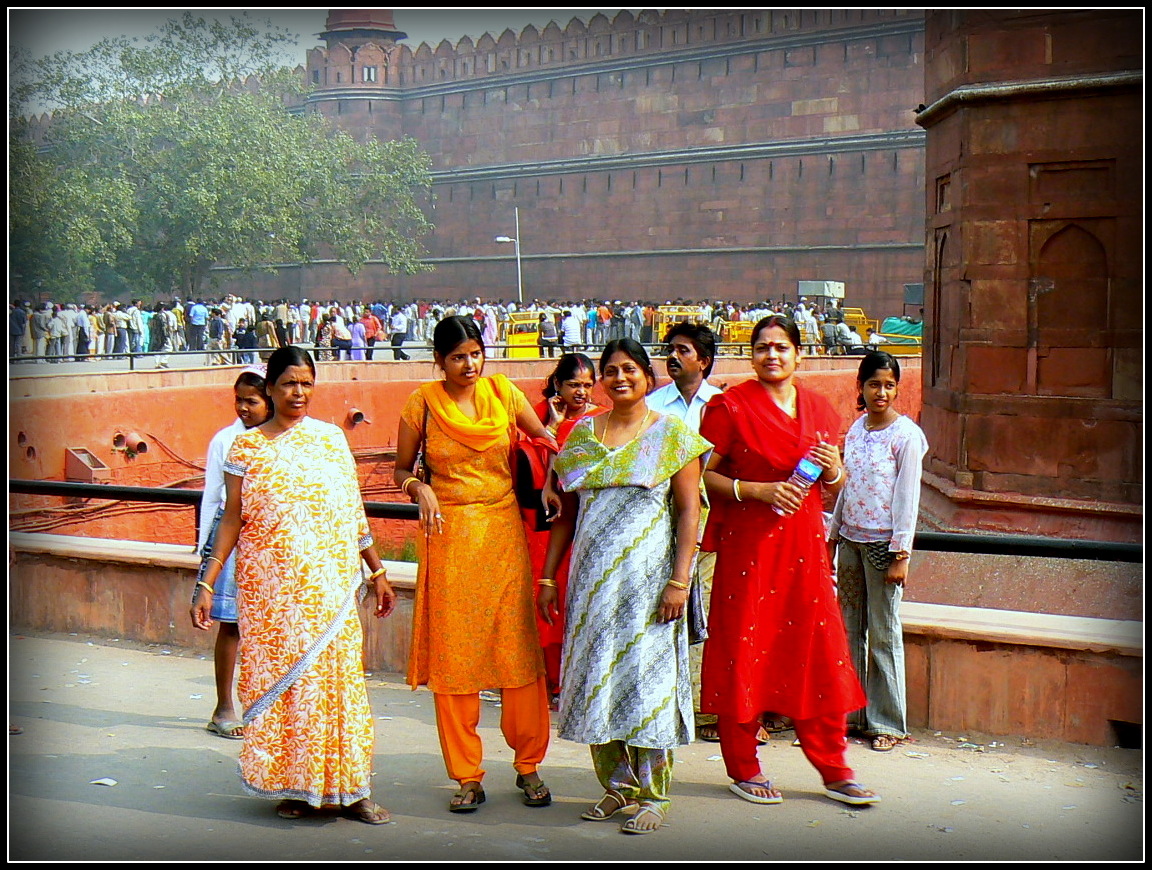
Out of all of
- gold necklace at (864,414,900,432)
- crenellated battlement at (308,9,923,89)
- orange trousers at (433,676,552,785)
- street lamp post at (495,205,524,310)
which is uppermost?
crenellated battlement at (308,9,923,89)

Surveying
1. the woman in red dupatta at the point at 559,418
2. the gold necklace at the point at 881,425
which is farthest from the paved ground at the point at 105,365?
the gold necklace at the point at 881,425

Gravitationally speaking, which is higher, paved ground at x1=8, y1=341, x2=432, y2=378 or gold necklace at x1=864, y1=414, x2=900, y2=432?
paved ground at x1=8, y1=341, x2=432, y2=378

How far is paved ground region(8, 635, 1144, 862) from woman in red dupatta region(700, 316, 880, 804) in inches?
6.4

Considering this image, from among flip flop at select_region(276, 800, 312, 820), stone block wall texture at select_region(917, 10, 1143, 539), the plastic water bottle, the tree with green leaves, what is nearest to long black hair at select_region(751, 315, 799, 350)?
the plastic water bottle

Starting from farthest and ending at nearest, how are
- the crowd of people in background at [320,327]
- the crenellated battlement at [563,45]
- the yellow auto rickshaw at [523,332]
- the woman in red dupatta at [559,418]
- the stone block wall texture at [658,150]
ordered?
1. the crenellated battlement at [563,45]
2. the stone block wall texture at [658,150]
3. the yellow auto rickshaw at [523,332]
4. the crowd of people in background at [320,327]
5. the woman in red dupatta at [559,418]

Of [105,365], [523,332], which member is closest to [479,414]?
[105,365]

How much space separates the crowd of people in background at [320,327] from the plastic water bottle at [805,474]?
14349 mm

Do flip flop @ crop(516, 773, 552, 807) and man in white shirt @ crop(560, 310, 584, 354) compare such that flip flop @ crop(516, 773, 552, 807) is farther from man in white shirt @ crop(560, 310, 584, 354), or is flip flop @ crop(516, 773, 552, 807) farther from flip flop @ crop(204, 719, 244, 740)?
man in white shirt @ crop(560, 310, 584, 354)

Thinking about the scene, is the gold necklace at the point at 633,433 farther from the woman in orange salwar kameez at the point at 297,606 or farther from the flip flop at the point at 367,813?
the flip flop at the point at 367,813

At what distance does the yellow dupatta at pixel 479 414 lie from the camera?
11.2 feet

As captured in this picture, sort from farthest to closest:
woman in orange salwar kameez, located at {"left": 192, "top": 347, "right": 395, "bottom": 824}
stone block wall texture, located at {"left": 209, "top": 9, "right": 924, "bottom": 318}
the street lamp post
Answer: the street lamp post, stone block wall texture, located at {"left": 209, "top": 9, "right": 924, "bottom": 318}, woman in orange salwar kameez, located at {"left": 192, "top": 347, "right": 395, "bottom": 824}

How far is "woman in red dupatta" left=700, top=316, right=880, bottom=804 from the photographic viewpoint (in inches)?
133

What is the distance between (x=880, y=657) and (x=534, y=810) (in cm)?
112

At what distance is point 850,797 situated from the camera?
11.0 feet
